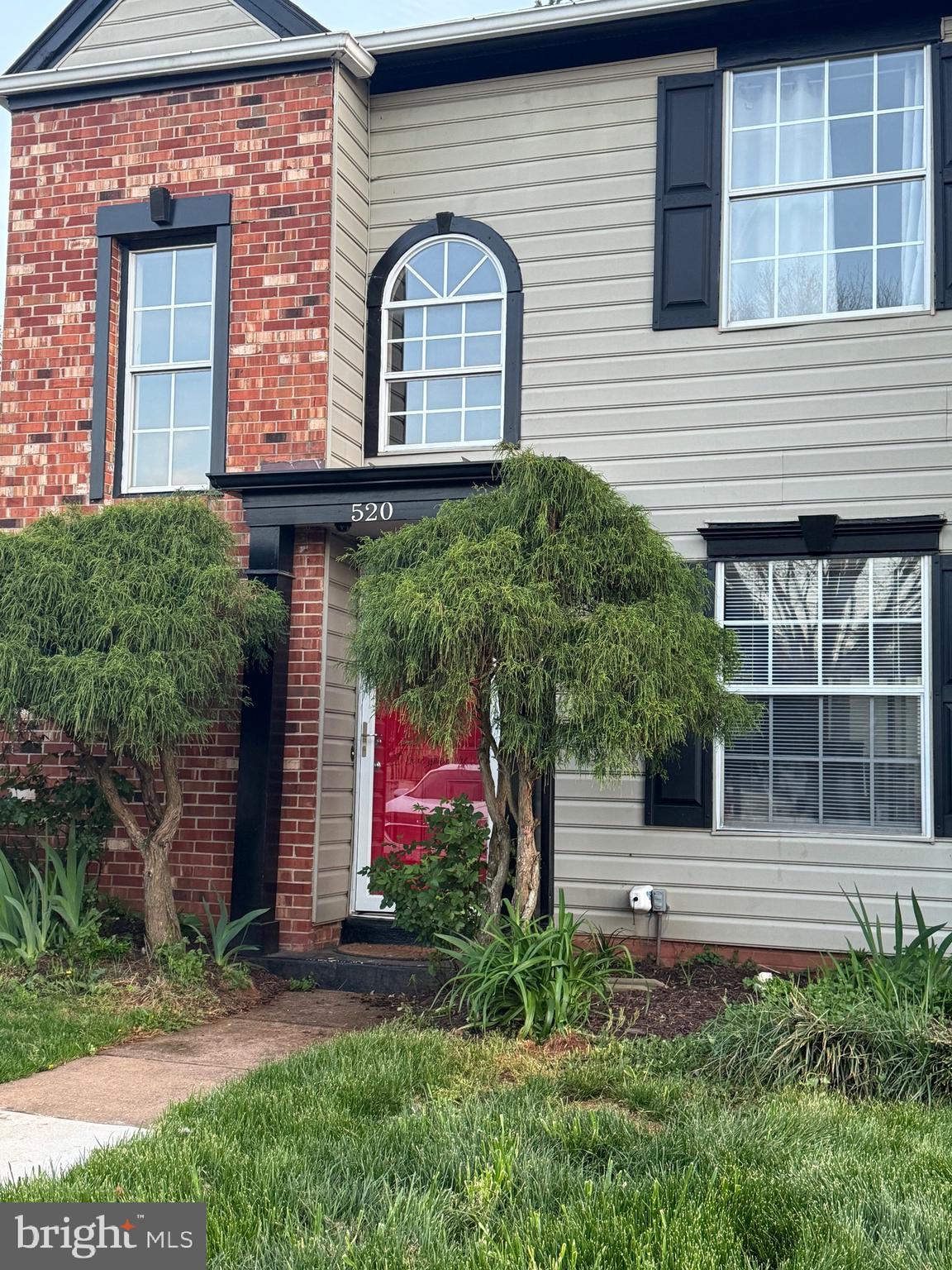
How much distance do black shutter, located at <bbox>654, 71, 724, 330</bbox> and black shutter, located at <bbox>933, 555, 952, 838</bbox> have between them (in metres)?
2.21

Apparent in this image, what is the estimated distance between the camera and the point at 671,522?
25.9 ft

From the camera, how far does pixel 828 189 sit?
779 centimetres

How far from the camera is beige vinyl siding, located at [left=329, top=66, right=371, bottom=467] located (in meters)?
8.34

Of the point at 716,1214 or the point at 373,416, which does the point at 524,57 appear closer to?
the point at 373,416

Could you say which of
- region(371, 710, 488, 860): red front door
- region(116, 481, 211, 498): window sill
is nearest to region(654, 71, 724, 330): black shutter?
region(371, 710, 488, 860): red front door

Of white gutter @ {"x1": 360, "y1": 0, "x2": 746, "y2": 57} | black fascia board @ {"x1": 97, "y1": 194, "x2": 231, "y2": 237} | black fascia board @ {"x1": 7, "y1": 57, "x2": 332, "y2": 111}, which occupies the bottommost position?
black fascia board @ {"x1": 97, "y1": 194, "x2": 231, "y2": 237}

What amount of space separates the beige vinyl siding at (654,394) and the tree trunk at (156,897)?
2.46 meters

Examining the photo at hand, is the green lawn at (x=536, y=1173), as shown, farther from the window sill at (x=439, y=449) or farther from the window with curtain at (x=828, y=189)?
the window with curtain at (x=828, y=189)

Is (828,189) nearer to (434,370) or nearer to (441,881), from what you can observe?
(434,370)

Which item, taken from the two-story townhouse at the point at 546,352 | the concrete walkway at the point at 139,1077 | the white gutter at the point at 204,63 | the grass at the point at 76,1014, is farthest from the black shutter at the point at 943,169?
the grass at the point at 76,1014

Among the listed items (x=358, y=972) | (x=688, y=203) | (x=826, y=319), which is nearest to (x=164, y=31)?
(x=688, y=203)

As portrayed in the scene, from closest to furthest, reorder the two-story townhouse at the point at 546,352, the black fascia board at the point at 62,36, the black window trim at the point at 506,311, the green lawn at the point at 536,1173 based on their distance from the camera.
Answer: the green lawn at the point at 536,1173 < the two-story townhouse at the point at 546,352 < the black window trim at the point at 506,311 < the black fascia board at the point at 62,36

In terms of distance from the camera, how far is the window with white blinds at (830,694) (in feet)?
24.1

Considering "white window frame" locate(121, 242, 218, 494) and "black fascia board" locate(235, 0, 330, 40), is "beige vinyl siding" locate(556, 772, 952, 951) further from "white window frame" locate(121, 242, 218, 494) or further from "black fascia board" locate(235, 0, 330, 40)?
"black fascia board" locate(235, 0, 330, 40)
